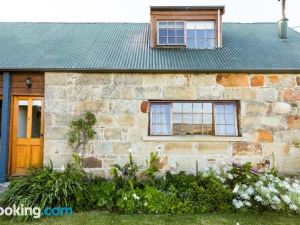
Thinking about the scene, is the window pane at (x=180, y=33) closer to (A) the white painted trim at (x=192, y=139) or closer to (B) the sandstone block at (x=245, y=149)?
(A) the white painted trim at (x=192, y=139)

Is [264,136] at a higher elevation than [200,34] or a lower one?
lower

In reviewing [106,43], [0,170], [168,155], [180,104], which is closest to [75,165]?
[0,170]

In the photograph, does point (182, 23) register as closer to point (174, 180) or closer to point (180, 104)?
point (180, 104)

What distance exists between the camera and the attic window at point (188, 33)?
360 inches

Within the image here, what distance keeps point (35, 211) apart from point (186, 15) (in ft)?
24.8

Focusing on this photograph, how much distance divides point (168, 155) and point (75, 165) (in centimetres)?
255

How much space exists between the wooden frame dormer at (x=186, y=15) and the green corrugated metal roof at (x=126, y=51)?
38 centimetres

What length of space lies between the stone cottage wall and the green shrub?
146cm

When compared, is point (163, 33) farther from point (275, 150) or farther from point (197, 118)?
point (275, 150)

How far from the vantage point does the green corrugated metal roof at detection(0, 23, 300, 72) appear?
7.43 m

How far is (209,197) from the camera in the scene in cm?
550

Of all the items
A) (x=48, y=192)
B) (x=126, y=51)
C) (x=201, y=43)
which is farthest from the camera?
(x=201, y=43)

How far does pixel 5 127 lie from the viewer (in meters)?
7.44

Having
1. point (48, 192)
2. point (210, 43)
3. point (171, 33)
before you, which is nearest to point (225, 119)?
point (210, 43)
